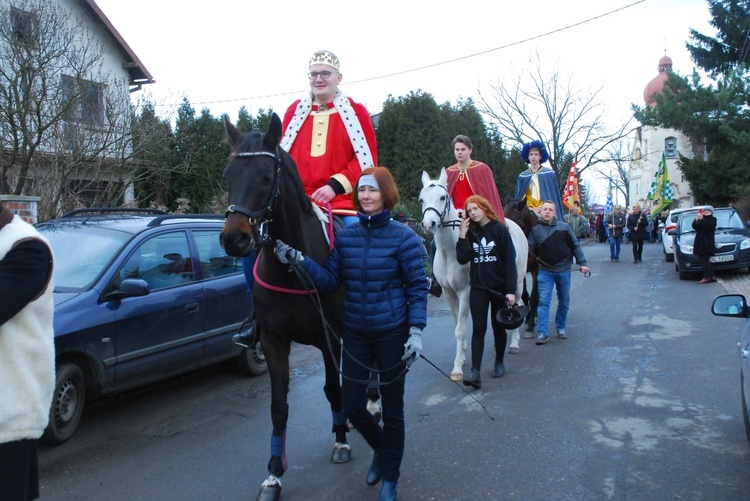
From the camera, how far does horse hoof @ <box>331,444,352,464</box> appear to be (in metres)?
4.78

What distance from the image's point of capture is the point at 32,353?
7.38ft

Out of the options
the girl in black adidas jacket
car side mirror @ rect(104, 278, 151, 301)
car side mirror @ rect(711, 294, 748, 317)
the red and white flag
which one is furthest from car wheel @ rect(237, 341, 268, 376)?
the red and white flag

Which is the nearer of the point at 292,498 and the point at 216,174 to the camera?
the point at 292,498

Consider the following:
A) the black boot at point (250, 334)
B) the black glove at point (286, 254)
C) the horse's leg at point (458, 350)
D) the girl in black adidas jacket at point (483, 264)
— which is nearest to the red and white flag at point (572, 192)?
the horse's leg at point (458, 350)

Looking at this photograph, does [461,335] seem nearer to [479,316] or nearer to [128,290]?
[479,316]

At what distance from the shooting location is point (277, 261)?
13.4 feet

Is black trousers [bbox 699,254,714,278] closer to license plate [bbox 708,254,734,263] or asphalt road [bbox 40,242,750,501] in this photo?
license plate [bbox 708,254,734,263]

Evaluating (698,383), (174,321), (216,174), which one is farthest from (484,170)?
(216,174)

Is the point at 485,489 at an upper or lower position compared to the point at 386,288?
lower

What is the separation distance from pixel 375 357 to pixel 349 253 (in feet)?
2.23

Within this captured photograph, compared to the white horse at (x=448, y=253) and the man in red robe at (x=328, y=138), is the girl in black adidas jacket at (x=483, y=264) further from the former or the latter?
the man in red robe at (x=328, y=138)

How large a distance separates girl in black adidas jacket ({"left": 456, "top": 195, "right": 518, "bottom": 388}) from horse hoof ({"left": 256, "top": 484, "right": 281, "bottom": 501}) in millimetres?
2926

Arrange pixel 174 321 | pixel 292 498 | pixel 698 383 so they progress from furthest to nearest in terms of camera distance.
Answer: pixel 698 383 → pixel 174 321 → pixel 292 498

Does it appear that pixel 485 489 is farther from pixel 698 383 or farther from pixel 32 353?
pixel 698 383
